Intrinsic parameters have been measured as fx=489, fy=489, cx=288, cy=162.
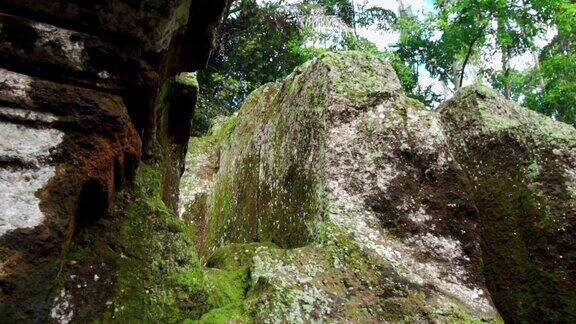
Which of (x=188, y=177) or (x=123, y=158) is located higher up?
(x=123, y=158)

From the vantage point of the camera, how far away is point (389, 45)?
61.2 ft

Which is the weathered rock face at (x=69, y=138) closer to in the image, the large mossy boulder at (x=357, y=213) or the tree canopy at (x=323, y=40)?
the large mossy boulder at (x=357, y=213)

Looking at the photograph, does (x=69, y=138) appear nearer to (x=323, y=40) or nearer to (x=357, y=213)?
(x=357, y=213)

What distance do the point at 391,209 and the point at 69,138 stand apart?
2.56 metres

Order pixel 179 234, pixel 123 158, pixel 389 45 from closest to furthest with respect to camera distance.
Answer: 1. pixel 123 158
2. pixel 179 234
3. pixel 389 45

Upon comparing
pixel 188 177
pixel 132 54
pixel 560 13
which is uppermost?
pixel 560 13

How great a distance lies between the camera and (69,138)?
257cm

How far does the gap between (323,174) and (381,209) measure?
1.89 feet

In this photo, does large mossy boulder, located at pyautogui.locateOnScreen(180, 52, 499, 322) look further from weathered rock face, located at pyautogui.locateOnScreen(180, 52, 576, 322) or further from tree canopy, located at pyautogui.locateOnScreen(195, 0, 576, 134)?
tree canopy, located at pyautogui.locateOnScreen(195, 0, 576, 134)

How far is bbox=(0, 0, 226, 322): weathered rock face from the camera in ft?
7.41

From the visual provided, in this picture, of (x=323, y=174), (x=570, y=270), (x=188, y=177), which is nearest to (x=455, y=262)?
(x=323, y=174)

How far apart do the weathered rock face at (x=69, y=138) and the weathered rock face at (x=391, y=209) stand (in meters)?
0.87

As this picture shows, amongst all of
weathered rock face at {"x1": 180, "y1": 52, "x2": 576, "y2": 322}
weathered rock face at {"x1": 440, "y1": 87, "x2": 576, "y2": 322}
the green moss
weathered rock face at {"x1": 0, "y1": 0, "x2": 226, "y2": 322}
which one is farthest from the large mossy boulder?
weathered rock face at {"x1": 440, "y1": 87, "x2": 576, "y2": 322}

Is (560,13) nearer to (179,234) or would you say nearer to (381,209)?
(381,209)
